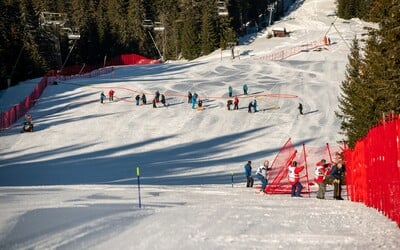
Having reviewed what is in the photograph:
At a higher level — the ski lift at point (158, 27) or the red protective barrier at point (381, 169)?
the ski lift at point (158, 27)

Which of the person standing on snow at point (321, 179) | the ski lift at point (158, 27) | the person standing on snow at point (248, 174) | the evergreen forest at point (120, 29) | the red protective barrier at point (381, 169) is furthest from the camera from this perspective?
the ski lift at point (158, 27)

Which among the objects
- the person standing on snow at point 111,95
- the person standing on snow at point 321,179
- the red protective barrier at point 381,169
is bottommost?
the person standing on snow at point 321,179

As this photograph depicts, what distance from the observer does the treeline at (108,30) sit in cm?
7144

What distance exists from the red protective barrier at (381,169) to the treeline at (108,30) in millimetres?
55411

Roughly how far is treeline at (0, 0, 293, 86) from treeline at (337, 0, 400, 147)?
44636 millimetres

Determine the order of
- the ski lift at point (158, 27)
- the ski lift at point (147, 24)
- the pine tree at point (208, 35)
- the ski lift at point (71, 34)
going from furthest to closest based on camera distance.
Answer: the ski lift at point (147, 24) → the ski lift at point (158, 27) → the pine tree at point (208, 35) → the ski lift at point (71, 34)

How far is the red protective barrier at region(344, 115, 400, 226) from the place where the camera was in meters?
9.73

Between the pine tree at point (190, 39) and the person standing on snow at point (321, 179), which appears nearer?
the person standing on snow at point (321, 179)

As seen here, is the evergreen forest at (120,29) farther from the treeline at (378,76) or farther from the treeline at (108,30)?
the treeline at (378,76)

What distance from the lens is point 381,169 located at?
1122 centimetres

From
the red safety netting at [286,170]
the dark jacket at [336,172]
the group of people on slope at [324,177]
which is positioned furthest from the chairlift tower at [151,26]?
the dark jacket at [336,172]

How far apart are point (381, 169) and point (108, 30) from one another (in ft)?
295

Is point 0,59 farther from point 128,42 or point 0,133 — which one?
point 128,42

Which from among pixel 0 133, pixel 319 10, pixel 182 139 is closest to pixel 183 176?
pixel 182 139
